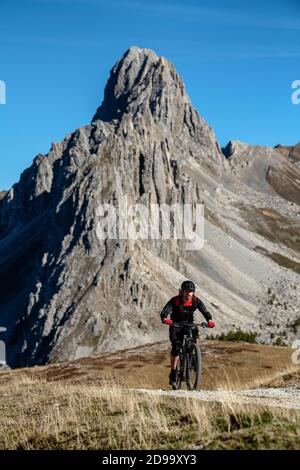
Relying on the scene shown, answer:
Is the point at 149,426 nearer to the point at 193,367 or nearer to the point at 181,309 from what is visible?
the point at 181,309

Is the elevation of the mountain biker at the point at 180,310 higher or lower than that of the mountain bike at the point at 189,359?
higher

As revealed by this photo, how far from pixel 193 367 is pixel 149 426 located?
7.17 metres

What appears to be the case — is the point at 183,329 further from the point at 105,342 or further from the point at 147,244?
the point at 147,244

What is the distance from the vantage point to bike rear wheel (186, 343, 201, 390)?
1794cm

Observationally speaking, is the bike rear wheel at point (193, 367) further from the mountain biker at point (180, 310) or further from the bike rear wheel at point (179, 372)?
the mountain biker at point (180, 310)

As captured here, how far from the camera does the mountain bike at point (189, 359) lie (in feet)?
59.0

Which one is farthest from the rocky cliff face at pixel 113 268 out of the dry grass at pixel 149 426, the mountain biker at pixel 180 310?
the dry grass at pixel 149 426

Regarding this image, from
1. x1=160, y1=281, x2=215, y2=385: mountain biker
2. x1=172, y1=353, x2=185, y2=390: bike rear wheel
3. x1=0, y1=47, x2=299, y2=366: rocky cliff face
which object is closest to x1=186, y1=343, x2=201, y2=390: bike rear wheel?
x1=172, y1=353, x2=185, y2=390: bike rear wheel

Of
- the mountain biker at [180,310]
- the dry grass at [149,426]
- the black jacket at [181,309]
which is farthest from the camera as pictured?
the black jacket at [181,309]

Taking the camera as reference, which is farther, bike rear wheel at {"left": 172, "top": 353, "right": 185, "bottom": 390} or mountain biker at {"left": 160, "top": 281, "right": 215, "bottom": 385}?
bike rear wheel at {"left": 172, "top": 353, "right": 185, "bottom": 390}

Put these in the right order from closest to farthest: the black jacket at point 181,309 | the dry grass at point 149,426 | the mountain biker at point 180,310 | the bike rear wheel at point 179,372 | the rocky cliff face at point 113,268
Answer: the dry grass at point 149,426 < the mountain biker at point 180,310 < the black jacket at point 181,309 < the bike rear wheel at point 179,372 < the rocky cliff face at point 113,268

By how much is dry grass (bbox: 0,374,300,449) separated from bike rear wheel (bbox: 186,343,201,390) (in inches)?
125

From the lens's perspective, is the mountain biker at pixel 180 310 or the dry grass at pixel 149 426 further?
the mountain biker at pixel 180 310

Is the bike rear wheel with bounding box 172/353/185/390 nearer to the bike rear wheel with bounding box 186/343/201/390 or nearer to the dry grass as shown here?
the bike rear wheel with bounding box 186/343/201/390
